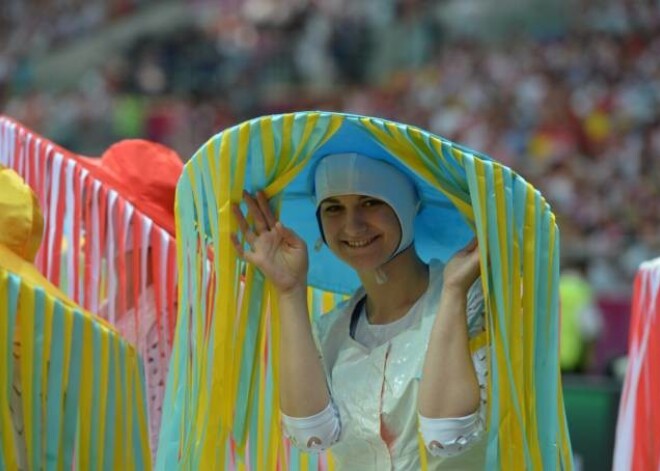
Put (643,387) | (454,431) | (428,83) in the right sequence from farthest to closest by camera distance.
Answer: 1. (428,83)
2. (643,387)
3. (454,431)

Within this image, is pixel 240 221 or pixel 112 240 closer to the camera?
pixel 240 221

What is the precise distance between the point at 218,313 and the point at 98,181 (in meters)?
1.08

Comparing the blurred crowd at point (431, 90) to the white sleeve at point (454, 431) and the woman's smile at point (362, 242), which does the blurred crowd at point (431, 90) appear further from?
the white sleeve at point (454, 431)

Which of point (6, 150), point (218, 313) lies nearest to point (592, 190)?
point (6, 150)

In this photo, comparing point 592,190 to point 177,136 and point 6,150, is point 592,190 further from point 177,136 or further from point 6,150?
point 6,150

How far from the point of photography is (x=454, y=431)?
301 cm

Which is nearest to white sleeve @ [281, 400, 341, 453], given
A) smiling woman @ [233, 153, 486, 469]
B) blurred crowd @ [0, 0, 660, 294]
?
smiling woman @ [233, 153, 486, 469]

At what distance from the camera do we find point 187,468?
3213 millimetres

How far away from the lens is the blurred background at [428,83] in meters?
11.3

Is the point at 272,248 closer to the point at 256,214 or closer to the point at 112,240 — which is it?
the point at 256,214

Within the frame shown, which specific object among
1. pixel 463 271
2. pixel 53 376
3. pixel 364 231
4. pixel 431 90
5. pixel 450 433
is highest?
pixel 431 90

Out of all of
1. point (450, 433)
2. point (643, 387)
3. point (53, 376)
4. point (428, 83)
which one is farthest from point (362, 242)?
point (428, 83)

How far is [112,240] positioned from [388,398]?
130 centimetres

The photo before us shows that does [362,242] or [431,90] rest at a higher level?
[431,90]
